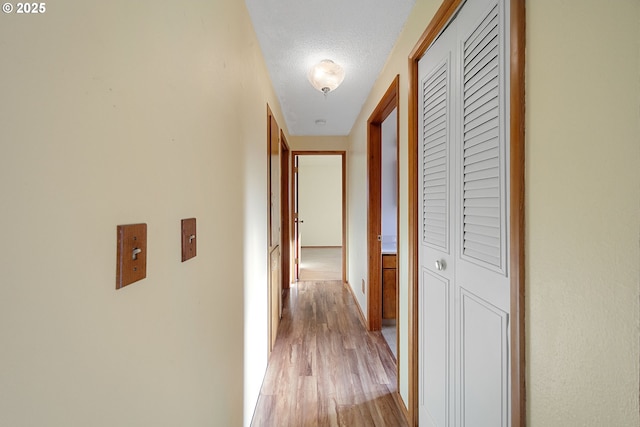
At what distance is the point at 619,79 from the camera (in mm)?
529

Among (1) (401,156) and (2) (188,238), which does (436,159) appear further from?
(2) (188,238)

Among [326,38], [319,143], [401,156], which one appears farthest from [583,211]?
[319,143]

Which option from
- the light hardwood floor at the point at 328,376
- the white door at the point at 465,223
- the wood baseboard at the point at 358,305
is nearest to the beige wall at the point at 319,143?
the wood baseboard at the point at 358,305

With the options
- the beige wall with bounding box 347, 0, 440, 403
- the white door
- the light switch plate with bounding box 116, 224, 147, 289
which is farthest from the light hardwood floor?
the light switch plate with bounding box 116, 224, 147, 289

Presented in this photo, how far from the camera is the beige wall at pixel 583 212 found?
0.52 metres

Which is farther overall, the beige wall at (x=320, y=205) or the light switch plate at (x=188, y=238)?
the beige wall at (x=320, y=205)

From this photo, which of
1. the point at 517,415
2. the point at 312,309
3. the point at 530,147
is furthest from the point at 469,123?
the point at 312,309

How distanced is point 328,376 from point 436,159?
5.37 feet

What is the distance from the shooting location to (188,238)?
0.84 meters

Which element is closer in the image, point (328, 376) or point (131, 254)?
point (131, 254)

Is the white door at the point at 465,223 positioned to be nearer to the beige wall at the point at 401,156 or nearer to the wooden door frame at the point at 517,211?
the wooden door frame at the point at 517,211

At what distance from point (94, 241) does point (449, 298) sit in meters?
1.23

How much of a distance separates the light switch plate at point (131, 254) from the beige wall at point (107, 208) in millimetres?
18

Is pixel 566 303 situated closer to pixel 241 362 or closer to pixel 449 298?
pixel 449 298
